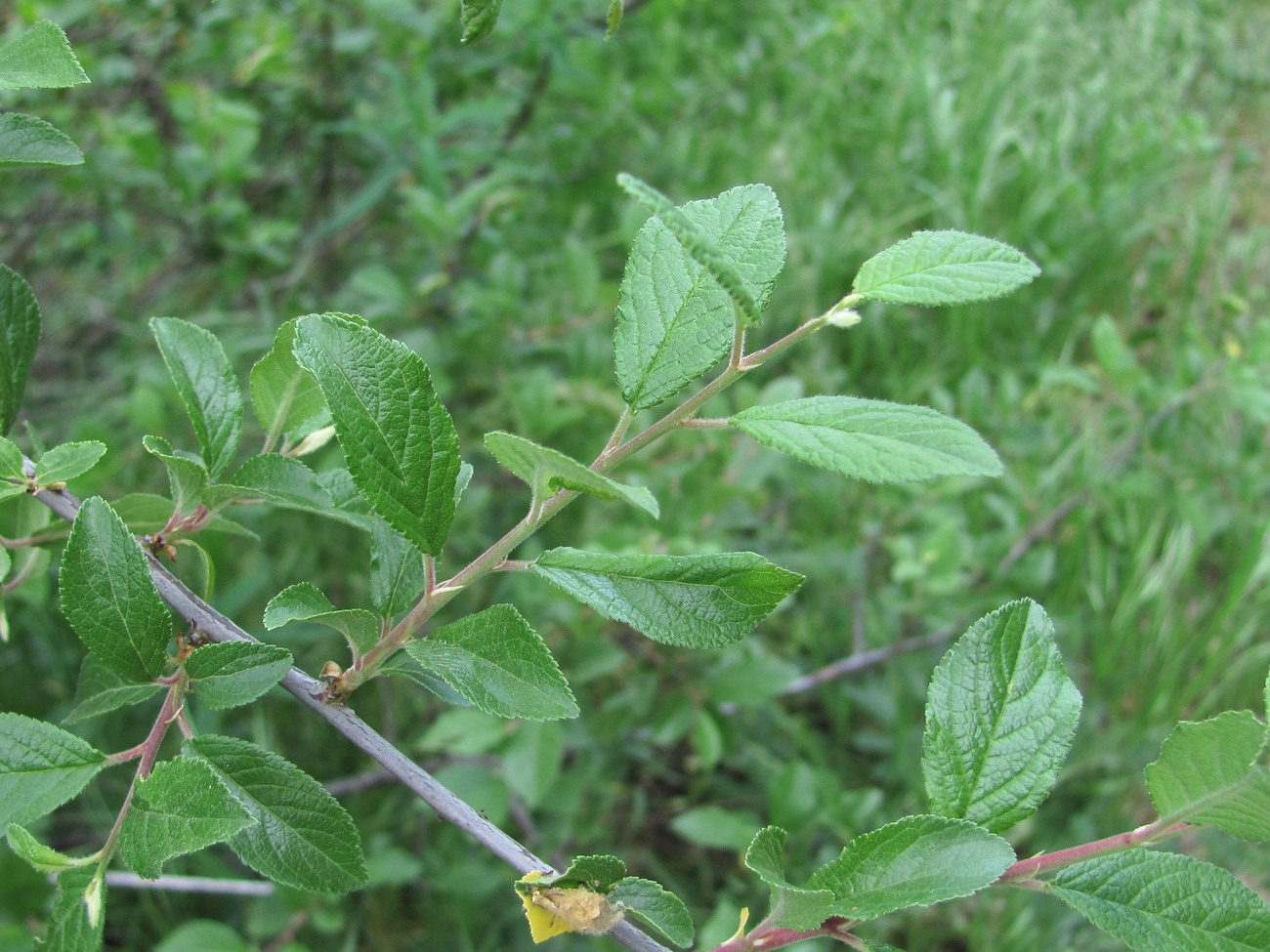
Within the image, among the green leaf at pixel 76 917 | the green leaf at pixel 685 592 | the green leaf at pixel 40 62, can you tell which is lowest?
the green leaf at pixel 76 917

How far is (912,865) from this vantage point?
55 cm

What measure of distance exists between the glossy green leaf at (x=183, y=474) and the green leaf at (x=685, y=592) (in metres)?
0.23

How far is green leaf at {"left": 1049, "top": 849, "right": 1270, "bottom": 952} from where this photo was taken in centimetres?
55

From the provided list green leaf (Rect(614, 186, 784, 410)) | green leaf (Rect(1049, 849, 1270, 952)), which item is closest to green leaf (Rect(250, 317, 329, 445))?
green leaf (Rect(614, 186, 784, 410))

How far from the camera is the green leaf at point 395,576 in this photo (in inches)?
24.0

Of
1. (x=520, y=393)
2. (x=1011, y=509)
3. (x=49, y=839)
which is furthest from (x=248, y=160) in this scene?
(x=1011, y=509)

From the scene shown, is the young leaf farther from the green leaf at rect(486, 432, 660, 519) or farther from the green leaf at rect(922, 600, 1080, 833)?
the green leaf at rect(922, 600, 1080, 833)

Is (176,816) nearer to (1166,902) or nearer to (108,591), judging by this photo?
(108,591)

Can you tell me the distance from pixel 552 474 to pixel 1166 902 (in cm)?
39

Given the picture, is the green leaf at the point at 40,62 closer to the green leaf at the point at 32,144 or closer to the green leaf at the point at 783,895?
the green leaf at the point at 32,144

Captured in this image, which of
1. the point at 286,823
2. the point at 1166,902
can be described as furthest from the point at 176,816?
the point at 1166,902

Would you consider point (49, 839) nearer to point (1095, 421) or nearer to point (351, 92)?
point (351, 92)

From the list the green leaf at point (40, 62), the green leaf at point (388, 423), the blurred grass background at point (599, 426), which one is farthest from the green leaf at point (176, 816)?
the blurred grass background at point (599, 426)

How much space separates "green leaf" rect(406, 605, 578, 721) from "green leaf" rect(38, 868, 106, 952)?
207 millimetres
